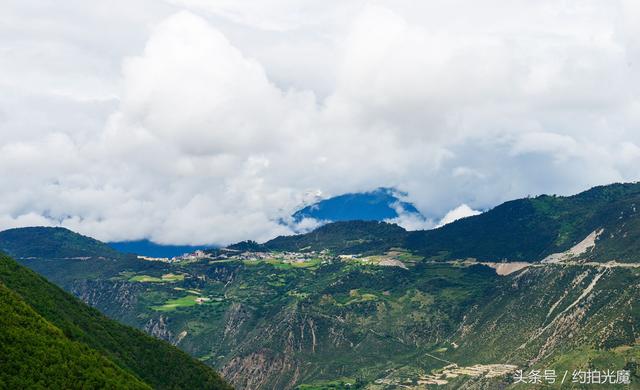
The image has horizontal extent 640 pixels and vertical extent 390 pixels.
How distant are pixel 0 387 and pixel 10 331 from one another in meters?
21.3

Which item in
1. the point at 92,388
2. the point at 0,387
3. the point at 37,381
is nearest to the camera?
the point at 0,387

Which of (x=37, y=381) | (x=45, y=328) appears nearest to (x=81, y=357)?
(x=45, y=328)

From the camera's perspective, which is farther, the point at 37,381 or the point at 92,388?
the point at 92,388

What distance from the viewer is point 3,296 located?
184000 mm

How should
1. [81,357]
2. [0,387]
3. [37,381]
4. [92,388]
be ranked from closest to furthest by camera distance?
1. [0,387]
2. [37,381]
3. [92,388]
4. [81,357]

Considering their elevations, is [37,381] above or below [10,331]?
below

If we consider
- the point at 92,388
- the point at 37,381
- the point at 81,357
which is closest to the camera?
the point at 37,381

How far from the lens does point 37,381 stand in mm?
155625

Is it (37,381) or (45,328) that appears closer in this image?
(37,381)

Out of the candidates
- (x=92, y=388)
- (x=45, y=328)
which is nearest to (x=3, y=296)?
(x=45, y=328)

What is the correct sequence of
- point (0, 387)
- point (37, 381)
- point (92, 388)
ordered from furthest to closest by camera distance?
point (92, 388), point (37, 381), point (0, 387)

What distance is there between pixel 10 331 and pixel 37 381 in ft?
54.6

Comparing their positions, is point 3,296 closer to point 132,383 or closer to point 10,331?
point 10,331

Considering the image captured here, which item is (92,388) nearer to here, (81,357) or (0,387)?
(81,357)
